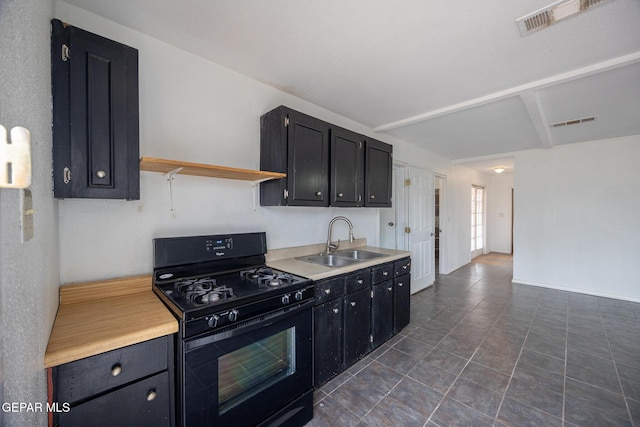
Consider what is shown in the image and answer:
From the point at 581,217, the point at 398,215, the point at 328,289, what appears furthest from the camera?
the point at 581,217

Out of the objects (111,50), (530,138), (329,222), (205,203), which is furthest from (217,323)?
(530,138)

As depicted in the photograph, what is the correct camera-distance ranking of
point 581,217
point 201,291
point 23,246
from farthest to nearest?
point 581,217
point 201,291
point 23,246

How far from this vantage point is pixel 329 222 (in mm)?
2977

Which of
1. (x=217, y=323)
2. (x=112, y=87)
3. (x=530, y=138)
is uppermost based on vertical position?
(x=530, y=138)

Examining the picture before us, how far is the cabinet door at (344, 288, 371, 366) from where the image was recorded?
2199 mm

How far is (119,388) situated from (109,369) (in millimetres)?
98

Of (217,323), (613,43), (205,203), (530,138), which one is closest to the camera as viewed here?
(217,323)

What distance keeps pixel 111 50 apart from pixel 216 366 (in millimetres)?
1722

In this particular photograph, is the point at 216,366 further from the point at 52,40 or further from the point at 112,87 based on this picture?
the point at 52,40

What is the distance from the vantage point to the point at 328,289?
79.0 inches

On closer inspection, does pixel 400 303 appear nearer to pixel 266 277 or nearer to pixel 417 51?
pixel 266 277

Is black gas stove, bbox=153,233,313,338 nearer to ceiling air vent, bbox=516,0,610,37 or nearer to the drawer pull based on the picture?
the drawer pull

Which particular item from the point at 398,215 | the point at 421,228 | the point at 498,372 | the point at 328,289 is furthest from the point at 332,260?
the point at 421,228

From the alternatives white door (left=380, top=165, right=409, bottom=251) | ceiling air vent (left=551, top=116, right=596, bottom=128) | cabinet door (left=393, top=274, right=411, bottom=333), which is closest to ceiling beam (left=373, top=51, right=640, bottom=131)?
white door (left=380, top=165, right=409, bottom=251)
